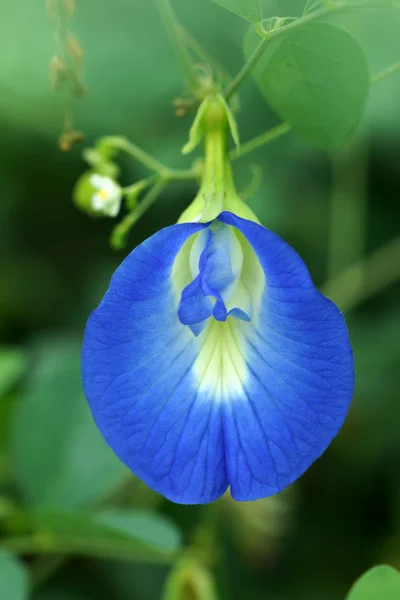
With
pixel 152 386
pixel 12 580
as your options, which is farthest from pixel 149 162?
pixel 12 580

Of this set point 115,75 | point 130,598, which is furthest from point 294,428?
point 115,75

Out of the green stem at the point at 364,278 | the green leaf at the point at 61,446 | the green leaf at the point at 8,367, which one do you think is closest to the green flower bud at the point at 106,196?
the green leaf at the point at 8,367

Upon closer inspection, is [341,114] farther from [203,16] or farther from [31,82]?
[31,82]

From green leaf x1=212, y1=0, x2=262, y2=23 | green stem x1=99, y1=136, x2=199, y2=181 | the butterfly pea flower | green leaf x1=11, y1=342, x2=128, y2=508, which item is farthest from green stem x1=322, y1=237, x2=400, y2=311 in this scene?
green leaf x1=212, y1=0, x2=262, y2=23

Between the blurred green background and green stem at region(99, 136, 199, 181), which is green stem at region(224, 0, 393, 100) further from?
the blurred green background

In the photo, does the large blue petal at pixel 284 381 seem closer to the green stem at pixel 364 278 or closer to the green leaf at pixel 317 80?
the green leaf at pixel 317 80

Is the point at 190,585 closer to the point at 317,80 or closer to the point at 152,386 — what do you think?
the point at 152,386
